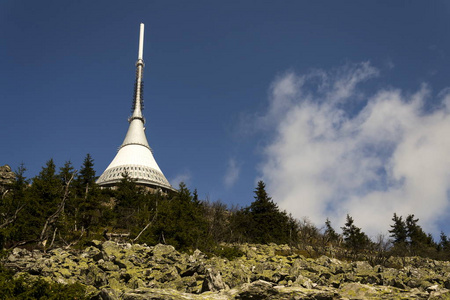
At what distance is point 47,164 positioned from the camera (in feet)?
107

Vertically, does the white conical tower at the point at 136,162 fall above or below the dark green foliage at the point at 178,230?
above

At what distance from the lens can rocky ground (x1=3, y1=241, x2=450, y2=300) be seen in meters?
7.00

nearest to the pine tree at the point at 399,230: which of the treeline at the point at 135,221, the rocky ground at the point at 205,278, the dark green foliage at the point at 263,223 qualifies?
the treeline at the point at 135,221

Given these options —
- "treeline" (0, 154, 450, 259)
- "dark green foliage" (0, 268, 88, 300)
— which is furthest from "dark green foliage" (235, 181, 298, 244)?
"dark green foliage" (0, 268, 88, 300)

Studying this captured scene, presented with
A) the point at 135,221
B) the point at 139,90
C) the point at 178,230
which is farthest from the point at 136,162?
the point at 178,230

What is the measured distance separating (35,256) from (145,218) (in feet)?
43.2

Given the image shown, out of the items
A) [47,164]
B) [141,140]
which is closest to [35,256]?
[47,164]

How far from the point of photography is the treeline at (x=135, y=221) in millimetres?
24094

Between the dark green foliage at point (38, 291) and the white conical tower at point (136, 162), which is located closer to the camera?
the dark green foliage at point (38, 291)

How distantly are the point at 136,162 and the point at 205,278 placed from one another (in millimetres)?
66848

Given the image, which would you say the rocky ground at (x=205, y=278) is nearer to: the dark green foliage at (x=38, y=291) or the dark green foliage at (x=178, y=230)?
the dark green foliage at (x=38, y=291)

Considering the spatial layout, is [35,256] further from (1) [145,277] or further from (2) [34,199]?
(2) [34,199]

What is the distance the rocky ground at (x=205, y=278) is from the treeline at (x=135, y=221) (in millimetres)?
3466

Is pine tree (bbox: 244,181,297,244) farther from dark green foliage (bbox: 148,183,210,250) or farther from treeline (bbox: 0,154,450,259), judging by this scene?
dark green foliage (bbox: 148,183,210,250)
